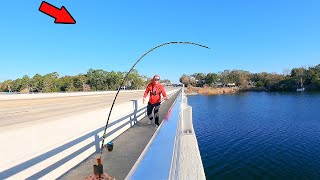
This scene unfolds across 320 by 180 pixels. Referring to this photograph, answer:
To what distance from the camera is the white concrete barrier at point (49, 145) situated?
126 inches

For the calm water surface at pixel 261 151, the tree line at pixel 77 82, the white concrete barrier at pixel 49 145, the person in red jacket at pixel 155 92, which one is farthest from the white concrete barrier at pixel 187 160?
the tree line at pixel 77 82

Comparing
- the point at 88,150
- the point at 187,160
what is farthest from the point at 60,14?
the point at 187,160

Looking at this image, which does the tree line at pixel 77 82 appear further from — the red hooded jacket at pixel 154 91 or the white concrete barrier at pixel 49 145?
the white concrete barrier at pixel 49 145

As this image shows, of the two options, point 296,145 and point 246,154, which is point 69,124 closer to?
point 246,154

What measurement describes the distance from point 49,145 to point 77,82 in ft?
425

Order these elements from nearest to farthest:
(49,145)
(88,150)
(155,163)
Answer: (155,163) → (49,145) → (88,150)

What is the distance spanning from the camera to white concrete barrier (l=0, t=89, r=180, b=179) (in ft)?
10.5

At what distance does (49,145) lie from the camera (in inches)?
161

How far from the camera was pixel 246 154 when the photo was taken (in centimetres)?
2269

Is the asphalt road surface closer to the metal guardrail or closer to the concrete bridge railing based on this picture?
the concrete bridge railing

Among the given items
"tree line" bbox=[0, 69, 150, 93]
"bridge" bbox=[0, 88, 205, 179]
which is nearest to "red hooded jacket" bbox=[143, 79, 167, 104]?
"bridge" bbox=[0, 88, 205, 179]

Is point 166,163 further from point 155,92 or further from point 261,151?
point 261,151

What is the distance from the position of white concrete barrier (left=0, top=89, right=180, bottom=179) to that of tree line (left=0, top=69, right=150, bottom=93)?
117516 mm

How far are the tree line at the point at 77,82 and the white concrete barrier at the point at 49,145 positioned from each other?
117516 millimetres
